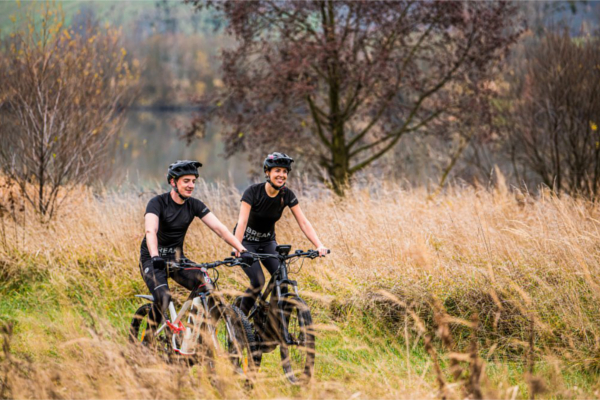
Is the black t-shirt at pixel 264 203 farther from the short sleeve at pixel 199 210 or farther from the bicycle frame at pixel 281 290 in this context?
the bicycle frame at pixel 281 290

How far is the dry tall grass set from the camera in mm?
4438

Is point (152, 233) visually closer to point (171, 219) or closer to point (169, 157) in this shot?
point (171, 219)

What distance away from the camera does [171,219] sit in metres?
5.46

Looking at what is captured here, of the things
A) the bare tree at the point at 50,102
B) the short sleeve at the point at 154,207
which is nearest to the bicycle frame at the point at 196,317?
the short sleeve at the point at 154,207

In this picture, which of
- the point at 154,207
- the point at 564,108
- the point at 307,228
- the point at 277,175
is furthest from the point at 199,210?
the point at 564,108

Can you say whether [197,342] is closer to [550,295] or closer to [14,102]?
[550,295]

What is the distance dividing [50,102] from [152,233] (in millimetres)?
6615

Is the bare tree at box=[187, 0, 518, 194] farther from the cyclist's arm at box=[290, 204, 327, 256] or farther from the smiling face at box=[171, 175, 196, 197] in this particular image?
the smiling face at box=[171, 175, 196, 197]

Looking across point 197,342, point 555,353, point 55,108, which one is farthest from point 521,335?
point 55,108

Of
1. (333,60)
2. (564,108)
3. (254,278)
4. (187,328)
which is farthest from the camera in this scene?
(564,108)

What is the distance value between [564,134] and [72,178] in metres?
11.0

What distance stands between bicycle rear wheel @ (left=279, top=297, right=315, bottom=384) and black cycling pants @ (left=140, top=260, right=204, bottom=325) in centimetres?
84

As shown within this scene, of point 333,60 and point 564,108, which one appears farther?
point 564,108

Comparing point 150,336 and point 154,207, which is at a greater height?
point 154,207
